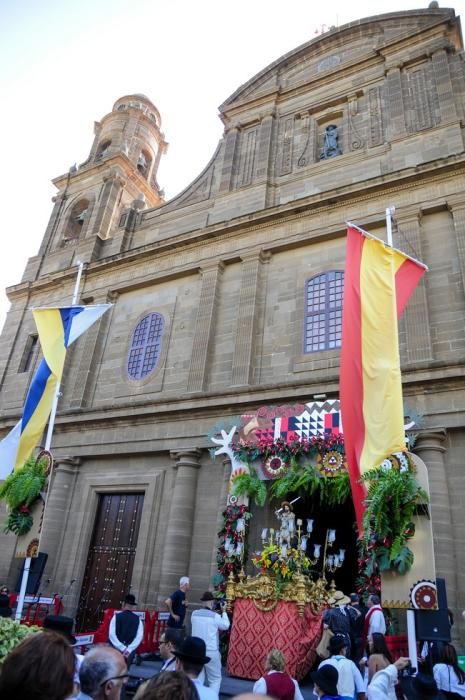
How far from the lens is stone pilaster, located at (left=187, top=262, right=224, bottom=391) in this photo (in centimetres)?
1616

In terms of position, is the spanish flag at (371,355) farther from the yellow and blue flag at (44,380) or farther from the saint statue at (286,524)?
the yellow and blue flag at (44,380)

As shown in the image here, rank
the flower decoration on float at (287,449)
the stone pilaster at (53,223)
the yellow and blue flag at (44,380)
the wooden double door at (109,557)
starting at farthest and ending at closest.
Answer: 1. the stone pilaster at (53,223)
2. the wooden double door at (109,557)
3. the yellow and blue flag at (44,380)
4. the flower decoration on float at (287,449)

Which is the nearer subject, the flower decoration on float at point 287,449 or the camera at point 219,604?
the camera at point 219,604

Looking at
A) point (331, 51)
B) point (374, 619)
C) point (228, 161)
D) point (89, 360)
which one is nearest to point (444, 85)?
point (331, 51)

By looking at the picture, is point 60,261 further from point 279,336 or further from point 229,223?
point 279,336

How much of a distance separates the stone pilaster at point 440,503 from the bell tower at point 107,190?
14.9 meters

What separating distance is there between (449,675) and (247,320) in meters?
11.4

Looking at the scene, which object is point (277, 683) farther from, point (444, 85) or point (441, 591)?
point (444, 85)

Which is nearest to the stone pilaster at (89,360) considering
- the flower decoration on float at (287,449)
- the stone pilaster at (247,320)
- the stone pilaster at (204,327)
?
the stone pilaster at (204,327)

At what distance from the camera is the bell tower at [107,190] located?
23.3m

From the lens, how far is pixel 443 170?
586 inches

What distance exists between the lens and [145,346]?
61.2ft

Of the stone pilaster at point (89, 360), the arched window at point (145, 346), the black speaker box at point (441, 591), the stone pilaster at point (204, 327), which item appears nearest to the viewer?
the black speaker box at point (441, 591)

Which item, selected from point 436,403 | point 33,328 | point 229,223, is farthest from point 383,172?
point 33,328
